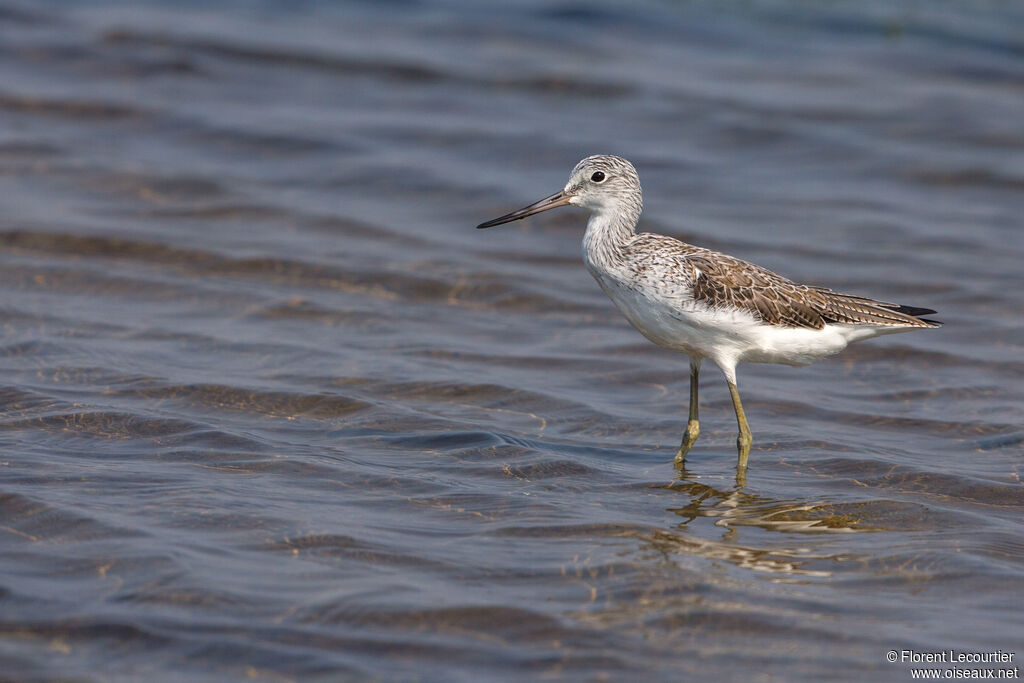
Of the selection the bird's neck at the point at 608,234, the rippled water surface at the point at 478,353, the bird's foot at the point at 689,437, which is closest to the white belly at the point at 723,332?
the bird's neck at the point at 608,234

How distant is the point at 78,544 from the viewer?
5.96m

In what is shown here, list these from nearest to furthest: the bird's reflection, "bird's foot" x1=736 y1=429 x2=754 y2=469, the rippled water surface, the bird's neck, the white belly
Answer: the rippled water surface, the bird's reflection, the white belly, "bird's foot" x1=736 y1=429 x2=754 y2=469, the bird's neck

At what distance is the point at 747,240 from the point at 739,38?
7083 millimetres

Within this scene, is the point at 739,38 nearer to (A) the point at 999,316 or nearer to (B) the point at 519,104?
(B) the point at 519,104

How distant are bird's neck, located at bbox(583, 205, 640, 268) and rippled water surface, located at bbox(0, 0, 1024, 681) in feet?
3.99

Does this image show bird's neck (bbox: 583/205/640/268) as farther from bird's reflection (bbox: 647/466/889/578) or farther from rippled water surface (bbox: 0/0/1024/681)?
bird's reflection (bbox: 647/466/889/578)

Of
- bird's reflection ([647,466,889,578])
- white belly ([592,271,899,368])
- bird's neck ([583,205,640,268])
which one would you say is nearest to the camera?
bird's reflection ([647,466,889,578])

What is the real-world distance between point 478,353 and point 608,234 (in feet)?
6.62

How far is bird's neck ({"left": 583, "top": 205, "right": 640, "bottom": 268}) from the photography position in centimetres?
784

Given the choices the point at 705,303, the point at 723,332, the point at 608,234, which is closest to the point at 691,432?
the point at 723,332

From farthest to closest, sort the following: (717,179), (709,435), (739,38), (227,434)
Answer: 1. (739,38)
2. (717,179)
3. (709,435)
4. (227,434)

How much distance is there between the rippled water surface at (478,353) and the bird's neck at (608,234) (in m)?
1.21

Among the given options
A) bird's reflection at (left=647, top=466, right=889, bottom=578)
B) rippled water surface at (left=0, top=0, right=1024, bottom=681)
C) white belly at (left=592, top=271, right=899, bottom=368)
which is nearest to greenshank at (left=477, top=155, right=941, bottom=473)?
white belly at (left=592, top=271, right=899, bottom=368)

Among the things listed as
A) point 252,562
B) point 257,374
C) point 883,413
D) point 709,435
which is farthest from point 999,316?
point 252,562
